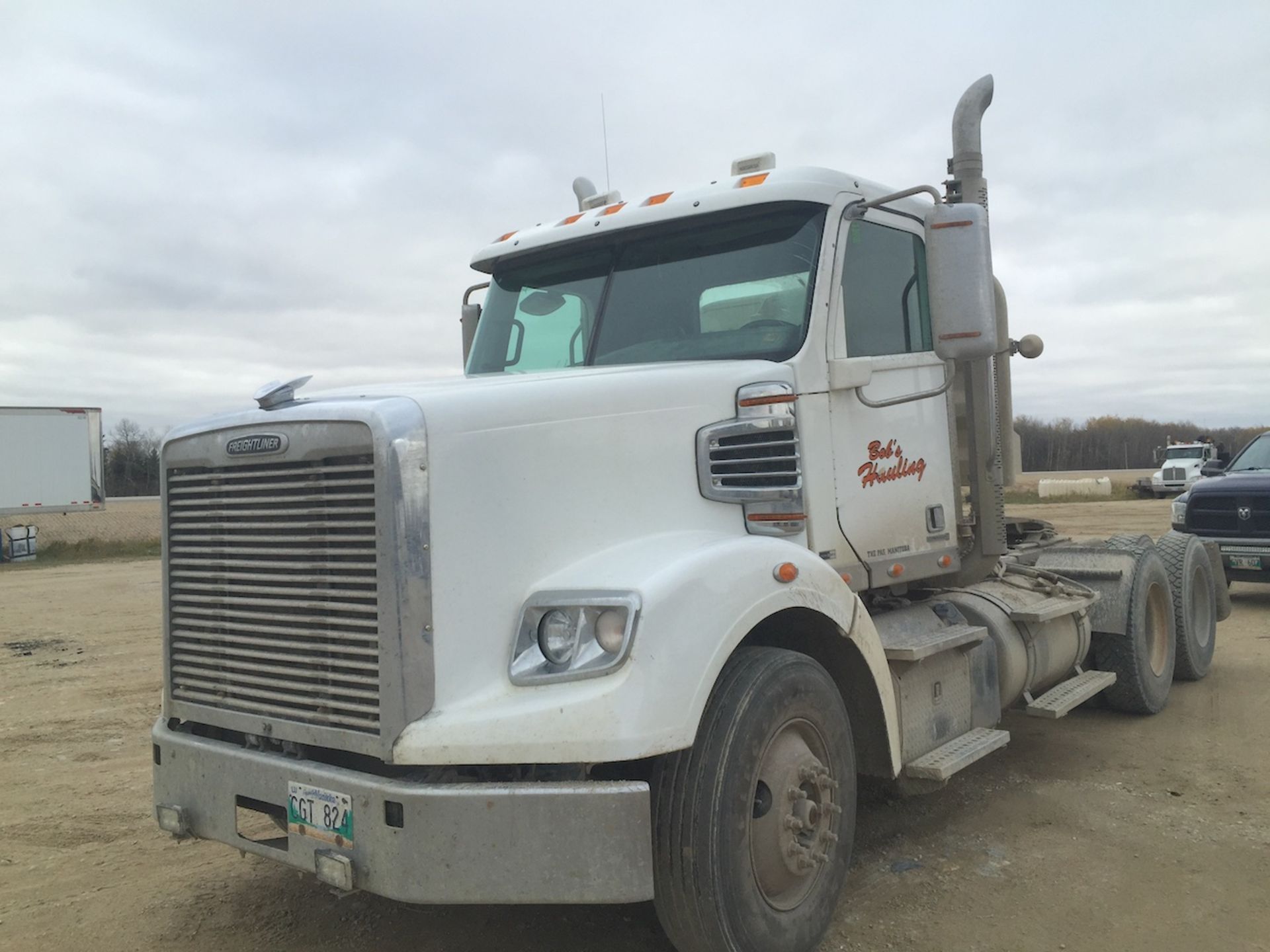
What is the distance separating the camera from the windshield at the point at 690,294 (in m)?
4.20

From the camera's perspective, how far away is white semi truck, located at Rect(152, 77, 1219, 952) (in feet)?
9.42

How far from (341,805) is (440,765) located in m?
0.31

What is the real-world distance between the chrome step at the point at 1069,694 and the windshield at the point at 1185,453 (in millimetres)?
30430

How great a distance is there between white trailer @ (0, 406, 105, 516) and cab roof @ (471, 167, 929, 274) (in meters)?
23.7

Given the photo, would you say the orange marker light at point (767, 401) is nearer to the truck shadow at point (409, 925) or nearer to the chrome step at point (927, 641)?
the chrome step at point (927, 641)

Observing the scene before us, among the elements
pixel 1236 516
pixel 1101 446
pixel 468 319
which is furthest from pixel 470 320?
pixel 1101 446

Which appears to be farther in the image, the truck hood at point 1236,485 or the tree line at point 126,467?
the tree line at point 126,467

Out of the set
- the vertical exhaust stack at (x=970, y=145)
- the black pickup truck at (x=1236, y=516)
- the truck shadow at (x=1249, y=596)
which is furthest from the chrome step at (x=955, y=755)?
the truck shadow at (x=1249, y=596)

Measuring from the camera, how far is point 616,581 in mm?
3053

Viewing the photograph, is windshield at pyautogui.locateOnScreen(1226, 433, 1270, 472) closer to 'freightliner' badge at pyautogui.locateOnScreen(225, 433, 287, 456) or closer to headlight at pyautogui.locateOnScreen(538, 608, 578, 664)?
headlight at pyautogui.locateOnScreen(538, 608, 578, 664)

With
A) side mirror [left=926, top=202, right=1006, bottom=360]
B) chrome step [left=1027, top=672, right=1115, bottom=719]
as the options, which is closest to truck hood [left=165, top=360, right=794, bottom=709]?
side mirror [left=926, top=202, right=1006, bottom=360]

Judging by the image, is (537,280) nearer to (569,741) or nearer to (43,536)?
(569,741)

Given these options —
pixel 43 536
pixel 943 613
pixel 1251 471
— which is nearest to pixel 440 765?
pixel 943 613

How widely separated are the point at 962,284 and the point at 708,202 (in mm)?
1106
